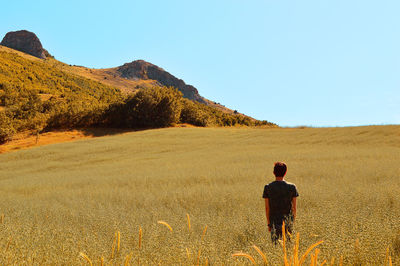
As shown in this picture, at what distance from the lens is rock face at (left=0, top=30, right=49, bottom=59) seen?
375 feet

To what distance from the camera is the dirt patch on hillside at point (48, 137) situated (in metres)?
26.3

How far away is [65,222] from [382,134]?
24090 mm

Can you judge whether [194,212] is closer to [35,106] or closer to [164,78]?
[35,106]

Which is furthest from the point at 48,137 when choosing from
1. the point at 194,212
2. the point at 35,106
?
the point at 194,212

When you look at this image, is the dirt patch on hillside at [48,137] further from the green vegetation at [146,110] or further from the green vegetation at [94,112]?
the green vegetation at [146,110]

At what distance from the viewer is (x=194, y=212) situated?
19.3 ft

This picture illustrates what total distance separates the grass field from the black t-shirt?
0.36 m

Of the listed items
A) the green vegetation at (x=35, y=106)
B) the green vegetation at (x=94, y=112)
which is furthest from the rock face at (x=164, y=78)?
the green vegetation at (x=94, y=112)

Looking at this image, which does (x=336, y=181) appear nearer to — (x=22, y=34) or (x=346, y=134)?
(x=346, y=134)

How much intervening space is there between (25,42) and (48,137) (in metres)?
119

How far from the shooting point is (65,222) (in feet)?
17.1

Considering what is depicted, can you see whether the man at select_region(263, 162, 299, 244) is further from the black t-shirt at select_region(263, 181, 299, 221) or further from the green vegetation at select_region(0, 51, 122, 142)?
the green vegetation at select_region(0, 51, 122, 142)

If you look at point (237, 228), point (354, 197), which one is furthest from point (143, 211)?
point (354, 197)

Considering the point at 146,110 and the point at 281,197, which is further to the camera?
the point at 146,110
